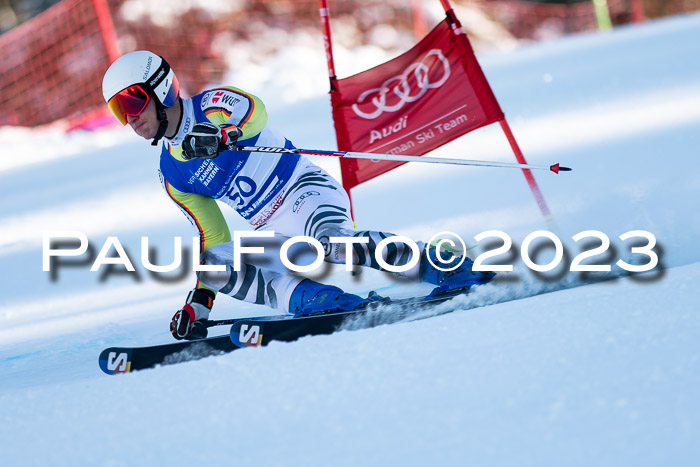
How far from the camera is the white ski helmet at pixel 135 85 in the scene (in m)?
2.95

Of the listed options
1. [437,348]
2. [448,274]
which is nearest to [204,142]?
[448,274]

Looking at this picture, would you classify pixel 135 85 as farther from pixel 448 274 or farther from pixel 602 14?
pixel 602 14

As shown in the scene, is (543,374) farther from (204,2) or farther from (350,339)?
(204,2)

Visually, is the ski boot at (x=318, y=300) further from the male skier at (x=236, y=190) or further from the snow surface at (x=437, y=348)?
the snow surface at (x=437, y=348)

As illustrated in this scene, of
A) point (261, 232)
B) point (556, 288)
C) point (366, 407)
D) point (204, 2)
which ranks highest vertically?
point (204, 2)

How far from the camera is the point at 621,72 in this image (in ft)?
22.7

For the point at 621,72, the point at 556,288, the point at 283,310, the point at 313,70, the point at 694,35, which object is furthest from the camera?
the point at 313,70

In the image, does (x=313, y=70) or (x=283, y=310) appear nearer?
(x=283, y=310)

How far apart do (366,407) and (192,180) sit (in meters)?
1.56

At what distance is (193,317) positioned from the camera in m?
3.15

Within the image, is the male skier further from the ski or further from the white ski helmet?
the ski

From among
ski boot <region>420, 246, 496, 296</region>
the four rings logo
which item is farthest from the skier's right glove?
the four rings logo

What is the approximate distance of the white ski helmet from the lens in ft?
9.66

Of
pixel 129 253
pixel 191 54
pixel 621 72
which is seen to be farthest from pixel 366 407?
pixel 191 54
